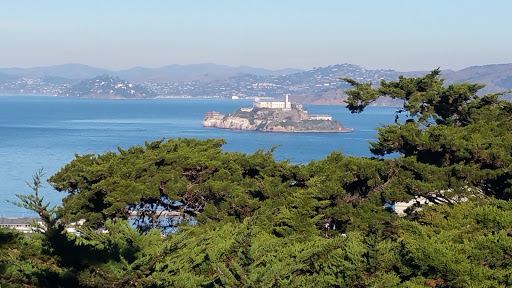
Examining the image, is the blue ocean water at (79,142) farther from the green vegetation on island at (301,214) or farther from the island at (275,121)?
the green vegetation on island at (301,214)

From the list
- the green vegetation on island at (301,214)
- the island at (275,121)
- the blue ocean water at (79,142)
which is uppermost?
the green vegetation on island at (301,214)

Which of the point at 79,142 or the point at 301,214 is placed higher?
the point at 301,214

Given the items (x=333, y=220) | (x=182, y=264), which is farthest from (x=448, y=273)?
(x=333, y=220)

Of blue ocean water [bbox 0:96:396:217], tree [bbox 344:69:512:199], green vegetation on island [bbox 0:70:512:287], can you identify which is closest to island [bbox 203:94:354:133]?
blue ocean water [bbox 0:96:396:217]

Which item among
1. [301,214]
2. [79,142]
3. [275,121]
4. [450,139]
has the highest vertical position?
[450,139]

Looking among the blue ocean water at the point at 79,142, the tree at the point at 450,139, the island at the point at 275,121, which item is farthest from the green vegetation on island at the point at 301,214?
the island at the point at 275,121

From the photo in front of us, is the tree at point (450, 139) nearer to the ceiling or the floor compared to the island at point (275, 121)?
nearer to the ceiling

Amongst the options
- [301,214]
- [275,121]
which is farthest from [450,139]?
[275,121]

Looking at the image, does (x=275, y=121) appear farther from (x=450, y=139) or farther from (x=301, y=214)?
(x=301, y=214)

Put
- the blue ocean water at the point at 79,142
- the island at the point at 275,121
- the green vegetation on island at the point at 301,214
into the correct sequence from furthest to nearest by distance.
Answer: the island at the point at 275,121, the blue ocean water at the point at 79,142, the green vegetation on island at the point at 301,214
